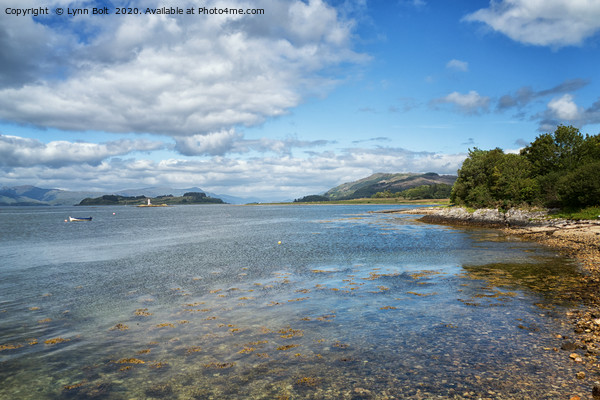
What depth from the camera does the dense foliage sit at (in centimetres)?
6700

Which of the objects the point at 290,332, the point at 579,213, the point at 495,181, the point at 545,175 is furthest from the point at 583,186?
the point at 290,332

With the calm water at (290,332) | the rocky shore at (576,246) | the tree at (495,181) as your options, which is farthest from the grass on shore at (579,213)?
the calm water at (290,332)

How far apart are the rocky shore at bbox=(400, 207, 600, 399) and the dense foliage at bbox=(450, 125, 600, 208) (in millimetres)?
Answer: 4793

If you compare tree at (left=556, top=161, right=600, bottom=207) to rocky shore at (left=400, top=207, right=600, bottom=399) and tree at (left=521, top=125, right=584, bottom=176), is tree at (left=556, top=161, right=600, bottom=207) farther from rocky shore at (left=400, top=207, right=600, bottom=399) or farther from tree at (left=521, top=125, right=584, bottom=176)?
tree at (left=521, top=125, right=584, bottom=176)

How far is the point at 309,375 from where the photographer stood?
43.0ft

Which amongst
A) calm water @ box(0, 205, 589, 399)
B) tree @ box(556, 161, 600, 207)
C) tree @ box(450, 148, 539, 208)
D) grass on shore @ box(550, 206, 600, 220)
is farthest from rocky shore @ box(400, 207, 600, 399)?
tree @ box(556, 161, 600, 207)

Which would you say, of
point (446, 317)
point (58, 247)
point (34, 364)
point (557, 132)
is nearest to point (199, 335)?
point (34, 364)

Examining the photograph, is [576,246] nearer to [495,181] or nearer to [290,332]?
[290,332]

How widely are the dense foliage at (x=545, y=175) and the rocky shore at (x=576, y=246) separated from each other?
15.7 feet

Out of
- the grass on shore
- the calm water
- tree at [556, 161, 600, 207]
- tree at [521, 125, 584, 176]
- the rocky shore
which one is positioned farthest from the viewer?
tree at [521, 125, 584, 176]

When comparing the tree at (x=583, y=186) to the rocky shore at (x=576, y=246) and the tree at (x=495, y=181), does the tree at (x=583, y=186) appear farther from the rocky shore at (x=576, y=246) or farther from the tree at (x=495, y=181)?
the tree at (x=495, y=181)

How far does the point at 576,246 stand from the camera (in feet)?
145

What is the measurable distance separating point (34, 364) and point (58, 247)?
172 feet

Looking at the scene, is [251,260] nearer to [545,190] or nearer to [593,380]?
[593,380]
